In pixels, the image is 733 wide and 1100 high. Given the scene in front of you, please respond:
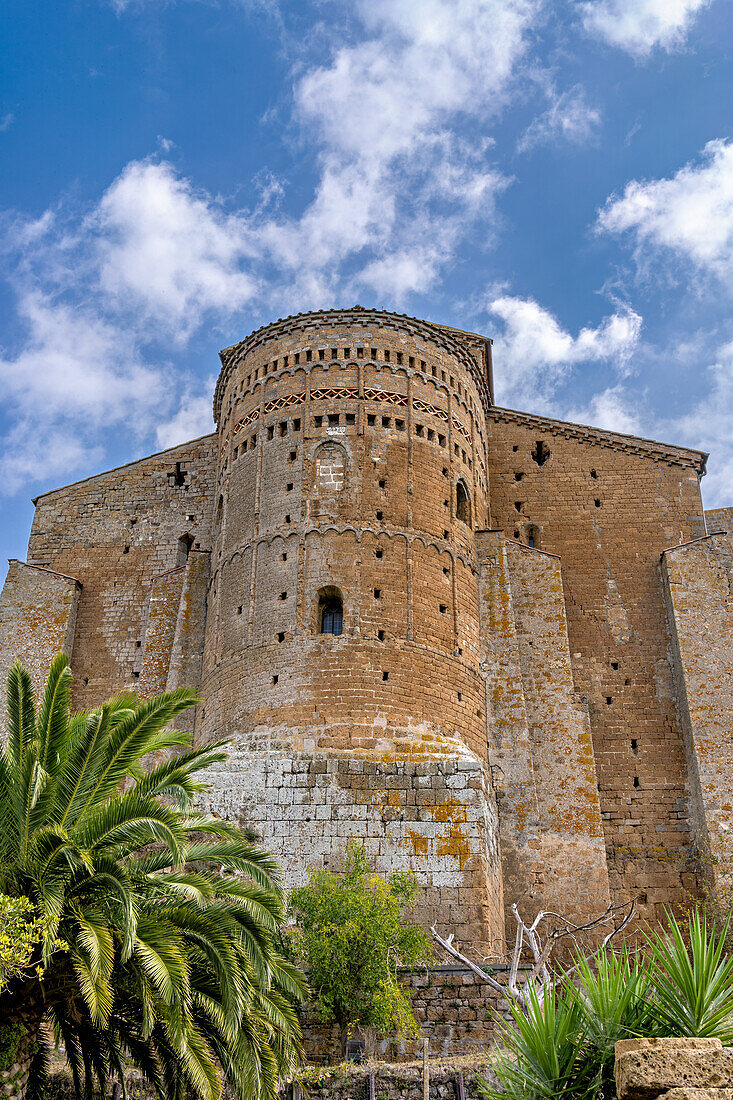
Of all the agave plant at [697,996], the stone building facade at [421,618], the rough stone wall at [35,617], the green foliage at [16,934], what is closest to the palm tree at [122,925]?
the green foliage at [16,934]

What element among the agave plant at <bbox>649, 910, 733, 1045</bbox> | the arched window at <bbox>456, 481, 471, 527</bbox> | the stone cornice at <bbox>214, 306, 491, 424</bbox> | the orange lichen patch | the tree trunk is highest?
the stone cornice at <bbox>214, 306, 491, 424</bbox>

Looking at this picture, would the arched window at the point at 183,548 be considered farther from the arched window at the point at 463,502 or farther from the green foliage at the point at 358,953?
the green foliage at the point at 358,953

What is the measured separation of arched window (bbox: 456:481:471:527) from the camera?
2216 cm

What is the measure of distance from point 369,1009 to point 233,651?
26.1ft

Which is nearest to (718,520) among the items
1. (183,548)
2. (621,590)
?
(621,590)

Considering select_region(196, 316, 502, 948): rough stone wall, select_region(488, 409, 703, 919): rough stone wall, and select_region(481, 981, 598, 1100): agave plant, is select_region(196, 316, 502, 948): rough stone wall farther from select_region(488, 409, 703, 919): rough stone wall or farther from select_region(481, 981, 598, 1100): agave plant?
select_region(481, 981, 598, 1100): agave plant

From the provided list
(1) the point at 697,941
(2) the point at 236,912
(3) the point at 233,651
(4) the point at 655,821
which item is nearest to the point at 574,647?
(4) the point at 655,821

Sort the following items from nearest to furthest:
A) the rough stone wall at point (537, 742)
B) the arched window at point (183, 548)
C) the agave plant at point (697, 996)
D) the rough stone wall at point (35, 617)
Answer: the agave plant at point (697, 996) < the rough stone wall at point (537, 742) < the rough stone wall at point (35, 617) < the arched window at point (183, 548)

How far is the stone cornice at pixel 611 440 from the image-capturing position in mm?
25016

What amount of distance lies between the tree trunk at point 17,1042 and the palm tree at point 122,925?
2 centimetres

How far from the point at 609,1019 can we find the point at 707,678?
628 inches

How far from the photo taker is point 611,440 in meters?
25.4

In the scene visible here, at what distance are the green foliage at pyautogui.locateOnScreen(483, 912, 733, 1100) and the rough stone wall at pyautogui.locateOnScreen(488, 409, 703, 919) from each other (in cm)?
1450

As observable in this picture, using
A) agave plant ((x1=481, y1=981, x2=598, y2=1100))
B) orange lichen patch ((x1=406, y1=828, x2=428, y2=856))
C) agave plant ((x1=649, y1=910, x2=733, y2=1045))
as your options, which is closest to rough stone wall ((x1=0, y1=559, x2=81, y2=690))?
orange lichen patch ((x1=406, y1=828, x2=428, y2=856))
